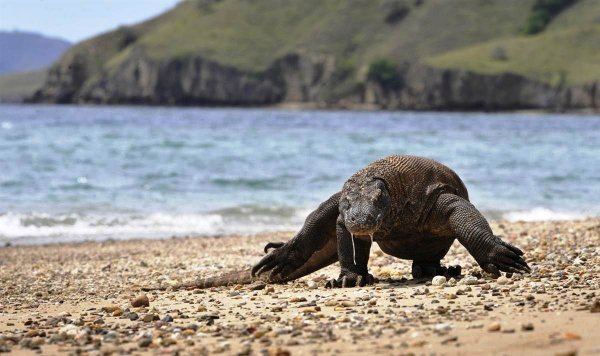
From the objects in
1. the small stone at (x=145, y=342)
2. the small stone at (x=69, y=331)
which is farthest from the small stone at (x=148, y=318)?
the small stone at (x=145, y=342)

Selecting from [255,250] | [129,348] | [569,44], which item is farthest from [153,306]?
[569,44]

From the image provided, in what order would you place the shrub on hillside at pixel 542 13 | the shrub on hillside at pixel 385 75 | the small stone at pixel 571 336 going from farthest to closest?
the shrub on hillside at pixel 542 13 → the shrub on hillside at pixel 385 75 → the small stone at pixel 571 336

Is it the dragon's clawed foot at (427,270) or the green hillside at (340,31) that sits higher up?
the green hillside at (340,31)

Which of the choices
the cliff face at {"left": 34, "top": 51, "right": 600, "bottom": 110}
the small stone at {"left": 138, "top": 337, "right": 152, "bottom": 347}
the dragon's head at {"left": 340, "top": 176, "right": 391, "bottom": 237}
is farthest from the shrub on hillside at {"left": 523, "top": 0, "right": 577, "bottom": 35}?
the small stone at {"left": 138, "top": 337, "right": 152, "bottom": 347}

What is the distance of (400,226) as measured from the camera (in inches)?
366

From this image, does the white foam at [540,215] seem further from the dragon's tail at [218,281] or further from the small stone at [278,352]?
the small stone at [278,352]

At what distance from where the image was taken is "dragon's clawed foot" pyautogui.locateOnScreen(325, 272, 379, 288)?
9336 mm

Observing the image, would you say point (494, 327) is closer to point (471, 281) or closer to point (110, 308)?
point (471, 281)

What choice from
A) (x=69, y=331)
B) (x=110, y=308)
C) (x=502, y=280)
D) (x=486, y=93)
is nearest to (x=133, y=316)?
(x=110, y=308)

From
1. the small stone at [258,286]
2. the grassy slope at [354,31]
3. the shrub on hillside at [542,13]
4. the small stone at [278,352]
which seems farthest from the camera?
the shrub on hillside at [542,13]

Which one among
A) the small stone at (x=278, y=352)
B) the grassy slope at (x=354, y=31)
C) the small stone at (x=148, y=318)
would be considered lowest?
the small stone at (x=148, y=318)

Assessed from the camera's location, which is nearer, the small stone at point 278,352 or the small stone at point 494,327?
the small stone at point 278,352

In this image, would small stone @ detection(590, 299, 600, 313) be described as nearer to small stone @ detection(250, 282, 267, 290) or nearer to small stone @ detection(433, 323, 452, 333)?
small stone @ detection(433, 323, 452, 333)

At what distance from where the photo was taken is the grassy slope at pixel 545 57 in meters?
137
